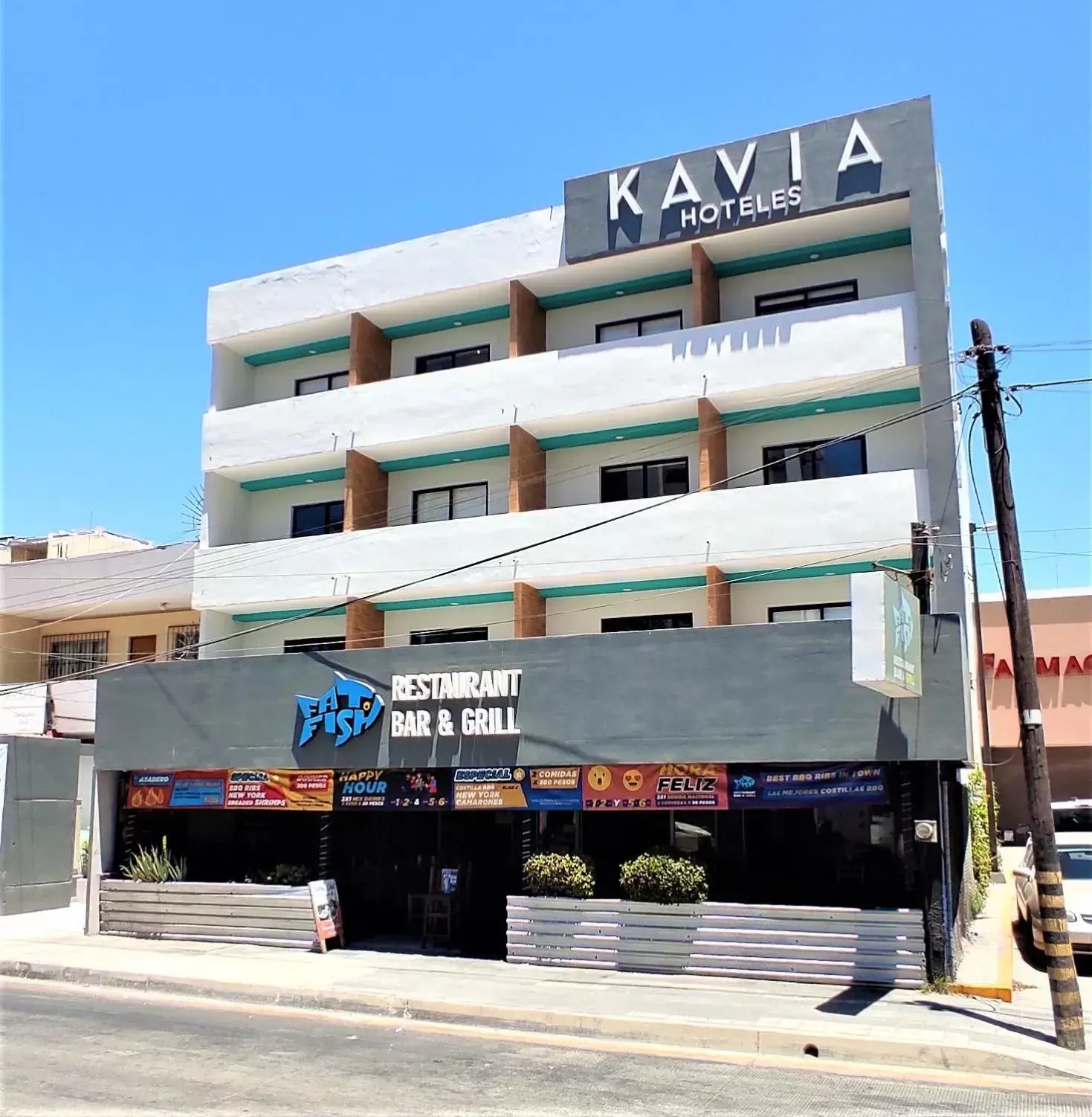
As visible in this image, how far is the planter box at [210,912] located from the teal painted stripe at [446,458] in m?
8.93

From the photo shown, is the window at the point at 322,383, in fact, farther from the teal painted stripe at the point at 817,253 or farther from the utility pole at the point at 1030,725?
the utility pole at the point at 1030,725

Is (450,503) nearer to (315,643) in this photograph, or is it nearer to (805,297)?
(315,643)

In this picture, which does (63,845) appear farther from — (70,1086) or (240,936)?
(70,1086)

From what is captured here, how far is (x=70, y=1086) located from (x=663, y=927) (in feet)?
28.1

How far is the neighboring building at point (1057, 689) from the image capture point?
3694cm

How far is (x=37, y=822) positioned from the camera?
79.7 feet

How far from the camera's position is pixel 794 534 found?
19.6m

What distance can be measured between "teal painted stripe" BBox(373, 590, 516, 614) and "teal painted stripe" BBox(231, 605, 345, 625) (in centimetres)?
92

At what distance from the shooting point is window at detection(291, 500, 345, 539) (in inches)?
984

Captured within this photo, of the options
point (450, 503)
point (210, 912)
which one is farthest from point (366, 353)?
point (210, 912)

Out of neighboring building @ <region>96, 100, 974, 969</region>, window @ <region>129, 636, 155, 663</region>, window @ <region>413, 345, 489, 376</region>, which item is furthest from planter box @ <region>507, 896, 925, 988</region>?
window @ <region>129, 636, 155, 663</region>

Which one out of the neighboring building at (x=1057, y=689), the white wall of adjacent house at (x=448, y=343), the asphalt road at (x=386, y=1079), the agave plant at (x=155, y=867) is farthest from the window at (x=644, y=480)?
the neighboring building at (x=1057, y=689)

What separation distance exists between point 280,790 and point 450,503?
7.13 m

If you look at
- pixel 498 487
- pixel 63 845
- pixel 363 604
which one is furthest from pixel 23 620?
pixel 498 487
